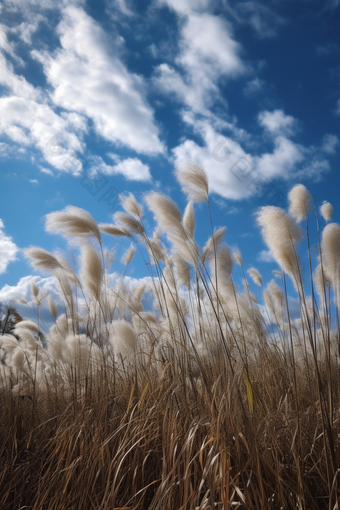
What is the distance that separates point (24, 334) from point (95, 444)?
360 centimetres

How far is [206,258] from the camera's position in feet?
8.92

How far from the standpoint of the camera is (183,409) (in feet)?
7.00

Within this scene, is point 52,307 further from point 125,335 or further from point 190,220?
point 190,220

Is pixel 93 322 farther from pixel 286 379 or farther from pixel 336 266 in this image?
pixel 336 266

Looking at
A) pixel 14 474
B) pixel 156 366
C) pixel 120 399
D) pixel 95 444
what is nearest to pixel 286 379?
pixel 156 366

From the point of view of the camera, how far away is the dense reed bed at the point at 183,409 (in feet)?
5.07

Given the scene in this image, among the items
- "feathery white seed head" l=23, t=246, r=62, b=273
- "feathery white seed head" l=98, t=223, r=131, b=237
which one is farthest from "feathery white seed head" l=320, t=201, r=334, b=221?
"feathery white seed head" l=23, t=246, r=62, b=273

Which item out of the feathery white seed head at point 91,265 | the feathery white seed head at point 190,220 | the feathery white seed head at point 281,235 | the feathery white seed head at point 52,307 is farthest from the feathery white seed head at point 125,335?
the feathery white seed head at point 52,307

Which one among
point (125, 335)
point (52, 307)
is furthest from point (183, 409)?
point (52, 307)

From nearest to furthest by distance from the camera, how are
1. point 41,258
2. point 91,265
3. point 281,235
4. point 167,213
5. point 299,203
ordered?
point 281,235 → point 299,203 → point 167,213 → point 91,265 → point 41,258

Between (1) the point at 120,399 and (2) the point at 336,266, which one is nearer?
(2) the point at 336,266

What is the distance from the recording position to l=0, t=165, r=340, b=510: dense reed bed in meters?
1.54

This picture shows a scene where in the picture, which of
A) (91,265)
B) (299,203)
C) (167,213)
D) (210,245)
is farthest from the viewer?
(91,265)

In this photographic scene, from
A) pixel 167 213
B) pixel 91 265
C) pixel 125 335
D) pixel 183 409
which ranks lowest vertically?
pixel 183 409
